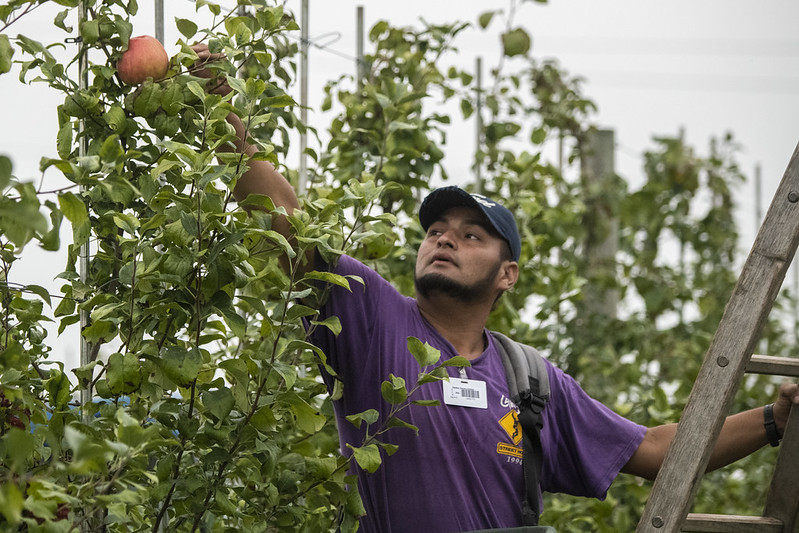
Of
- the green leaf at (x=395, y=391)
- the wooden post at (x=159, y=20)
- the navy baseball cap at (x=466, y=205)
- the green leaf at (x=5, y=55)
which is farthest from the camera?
the navy baseball cap at (x=466, y=205)

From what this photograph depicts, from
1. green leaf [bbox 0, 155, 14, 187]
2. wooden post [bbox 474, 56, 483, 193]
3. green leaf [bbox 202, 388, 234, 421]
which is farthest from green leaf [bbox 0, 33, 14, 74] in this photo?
wooden post [bbox 474, 56, 483, 193]

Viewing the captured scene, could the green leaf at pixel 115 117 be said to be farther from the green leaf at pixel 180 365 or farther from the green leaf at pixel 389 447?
the green leaf at pixel 389 447

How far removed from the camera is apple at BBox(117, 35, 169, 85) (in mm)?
1951

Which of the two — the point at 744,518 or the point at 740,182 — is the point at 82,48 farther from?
the point at 740,182

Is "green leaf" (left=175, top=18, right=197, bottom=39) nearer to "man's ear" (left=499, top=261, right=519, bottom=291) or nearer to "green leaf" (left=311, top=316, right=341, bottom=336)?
"green leaf" (left=311, top=316, right=341, bottom=336)

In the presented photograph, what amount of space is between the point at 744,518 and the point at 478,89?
168cm

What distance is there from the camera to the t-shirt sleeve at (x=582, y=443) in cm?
253

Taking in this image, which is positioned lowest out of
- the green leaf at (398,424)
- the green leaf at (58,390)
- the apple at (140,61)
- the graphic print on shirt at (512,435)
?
the graphic print on shirt at (512,435)

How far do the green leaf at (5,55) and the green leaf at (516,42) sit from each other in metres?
2.32

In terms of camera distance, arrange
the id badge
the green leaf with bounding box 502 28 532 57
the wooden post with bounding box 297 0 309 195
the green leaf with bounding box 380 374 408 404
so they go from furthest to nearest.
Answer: the green leaf with bounding box 502 28 532 57, the wooden post with bounding box 297 0 309 195, the id badge, the green leaf with bounding box 380 374 408 404

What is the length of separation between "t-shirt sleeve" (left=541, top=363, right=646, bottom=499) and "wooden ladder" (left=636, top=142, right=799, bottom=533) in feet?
1.02

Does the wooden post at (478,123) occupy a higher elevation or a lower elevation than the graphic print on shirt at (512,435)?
higher

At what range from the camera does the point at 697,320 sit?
19.6ft

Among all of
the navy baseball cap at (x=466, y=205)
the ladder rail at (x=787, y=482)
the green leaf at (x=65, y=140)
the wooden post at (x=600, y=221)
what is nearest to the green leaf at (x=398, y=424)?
the navy baseball cap at (x=466, y=205)
